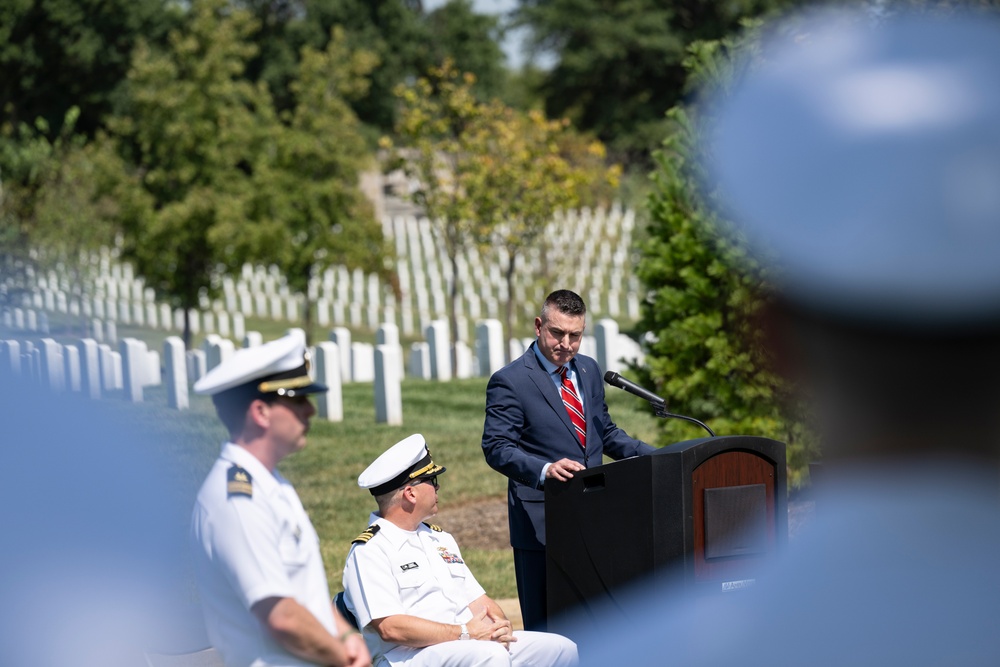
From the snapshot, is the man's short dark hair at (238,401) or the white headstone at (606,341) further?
the white headstone at (606,341)

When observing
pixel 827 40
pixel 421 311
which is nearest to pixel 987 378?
pixel 827 40

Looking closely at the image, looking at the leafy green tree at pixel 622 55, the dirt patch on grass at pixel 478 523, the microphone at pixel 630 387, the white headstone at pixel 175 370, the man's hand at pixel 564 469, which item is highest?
the leafy green tree at pixel 622 55

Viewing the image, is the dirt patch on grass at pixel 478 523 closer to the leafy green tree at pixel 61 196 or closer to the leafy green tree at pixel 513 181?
the leafy green tree at pixel 513 181

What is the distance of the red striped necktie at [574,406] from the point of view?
497 centimetres

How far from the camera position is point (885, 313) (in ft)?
4.13

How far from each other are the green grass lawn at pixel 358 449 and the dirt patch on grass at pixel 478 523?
0.15 metres

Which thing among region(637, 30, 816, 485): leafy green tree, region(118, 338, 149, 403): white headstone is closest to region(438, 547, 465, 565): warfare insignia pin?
region(637, 30, 816, 485): leafy green tree

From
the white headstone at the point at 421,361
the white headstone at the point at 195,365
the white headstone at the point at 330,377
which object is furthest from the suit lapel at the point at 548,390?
the white headstone at the point at 421,361

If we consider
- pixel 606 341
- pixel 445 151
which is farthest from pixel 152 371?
pixel 445 151

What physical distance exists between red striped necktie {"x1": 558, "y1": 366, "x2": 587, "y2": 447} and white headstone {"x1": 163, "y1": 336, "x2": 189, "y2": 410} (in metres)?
9.99

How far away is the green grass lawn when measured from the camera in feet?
24.9

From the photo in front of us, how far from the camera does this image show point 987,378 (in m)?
1.29

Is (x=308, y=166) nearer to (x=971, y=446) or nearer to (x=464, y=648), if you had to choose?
(x=464, y=648)

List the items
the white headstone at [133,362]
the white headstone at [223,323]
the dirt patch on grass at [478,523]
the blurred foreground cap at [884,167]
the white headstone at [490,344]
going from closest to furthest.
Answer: the blurred foreground cap at [884,167]
the dirt patch on grass at [478,523]
the white headstone at [133,362]
the white headstone at [490,344]
the white headstone at [223,323]
